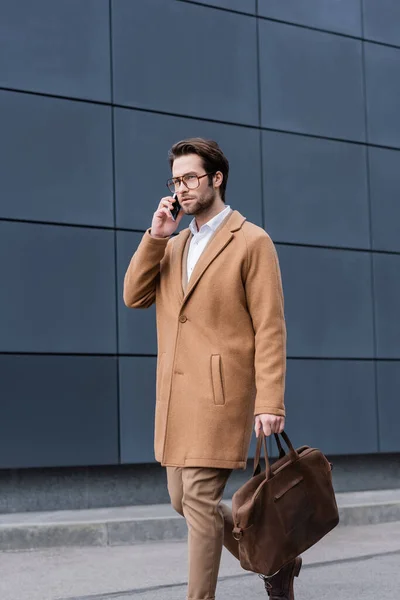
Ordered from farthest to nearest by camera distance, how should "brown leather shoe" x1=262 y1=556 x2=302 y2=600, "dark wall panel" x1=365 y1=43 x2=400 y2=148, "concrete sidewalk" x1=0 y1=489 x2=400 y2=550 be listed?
1. "dark wall panel" x1=365 y1=43 x2=400 y2=148
2. "concrete sidewalk" x1=0 y1=489 x2=400 y2=550
3. "brown leather shoe" x1=262 y1=556 x2=302 y2=600

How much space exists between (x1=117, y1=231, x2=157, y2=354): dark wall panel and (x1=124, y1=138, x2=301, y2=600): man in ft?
15.7

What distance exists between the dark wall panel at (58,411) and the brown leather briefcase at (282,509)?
184 inches

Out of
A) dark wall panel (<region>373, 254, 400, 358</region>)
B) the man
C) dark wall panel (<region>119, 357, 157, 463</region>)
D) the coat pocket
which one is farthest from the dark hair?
dark wall panel (<region>373, 254, 400, 358</region>)

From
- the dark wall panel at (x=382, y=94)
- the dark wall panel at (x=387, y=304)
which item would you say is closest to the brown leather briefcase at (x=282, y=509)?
the dark wall panel at (x=387, y=304)

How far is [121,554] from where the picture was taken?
23.7 feet

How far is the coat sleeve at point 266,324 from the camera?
416 cm

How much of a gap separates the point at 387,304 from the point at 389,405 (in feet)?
3.51

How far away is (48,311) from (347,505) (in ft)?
10.1

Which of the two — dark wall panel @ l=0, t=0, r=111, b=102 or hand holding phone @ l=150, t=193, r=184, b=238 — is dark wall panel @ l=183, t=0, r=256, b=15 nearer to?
dark wall panel @ l=0, t=0, r=111, b=102

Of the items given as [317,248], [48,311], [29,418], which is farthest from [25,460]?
[317,248]

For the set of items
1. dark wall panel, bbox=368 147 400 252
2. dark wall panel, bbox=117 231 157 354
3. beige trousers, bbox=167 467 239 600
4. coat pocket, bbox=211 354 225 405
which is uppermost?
dark wall panel, bbox=368 147 400 252

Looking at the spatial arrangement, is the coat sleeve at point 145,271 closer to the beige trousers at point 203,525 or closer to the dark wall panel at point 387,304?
the beige trousers at point 203,525

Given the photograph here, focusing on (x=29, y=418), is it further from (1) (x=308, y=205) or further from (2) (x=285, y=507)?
(2) (x=285, y=507)

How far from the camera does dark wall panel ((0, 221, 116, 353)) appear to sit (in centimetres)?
870
